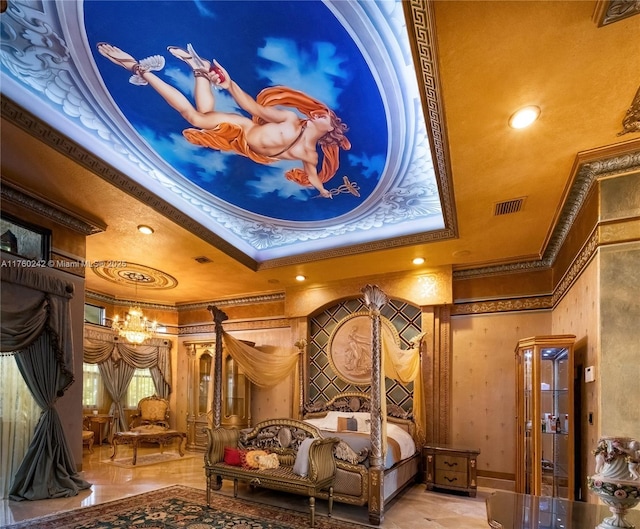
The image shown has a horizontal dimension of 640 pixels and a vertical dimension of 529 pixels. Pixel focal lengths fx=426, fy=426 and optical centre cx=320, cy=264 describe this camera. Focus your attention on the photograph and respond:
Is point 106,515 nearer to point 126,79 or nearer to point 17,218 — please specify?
point 17,218

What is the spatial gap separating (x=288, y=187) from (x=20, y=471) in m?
4.29

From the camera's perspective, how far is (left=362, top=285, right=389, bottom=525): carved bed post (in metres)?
4.39

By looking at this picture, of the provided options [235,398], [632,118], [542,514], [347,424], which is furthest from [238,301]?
[632,118]

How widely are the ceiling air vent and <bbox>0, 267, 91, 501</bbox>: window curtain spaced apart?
16.2 feet

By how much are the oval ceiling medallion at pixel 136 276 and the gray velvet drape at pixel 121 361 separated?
1614mm

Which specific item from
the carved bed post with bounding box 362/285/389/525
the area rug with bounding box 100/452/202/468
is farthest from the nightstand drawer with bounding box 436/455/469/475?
the area rug with bounding box 100/452/202/468

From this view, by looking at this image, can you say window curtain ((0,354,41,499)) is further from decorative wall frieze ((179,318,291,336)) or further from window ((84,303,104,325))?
window ((84,303,104,325))

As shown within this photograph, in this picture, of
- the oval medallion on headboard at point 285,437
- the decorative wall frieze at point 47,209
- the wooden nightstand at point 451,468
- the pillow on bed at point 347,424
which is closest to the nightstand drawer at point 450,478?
the wooden nightstand at point 451,468

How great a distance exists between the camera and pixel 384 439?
15.3 feet

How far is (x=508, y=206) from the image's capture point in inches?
174

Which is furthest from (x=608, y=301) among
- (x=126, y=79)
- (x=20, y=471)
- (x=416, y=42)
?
(x=20, y=471)

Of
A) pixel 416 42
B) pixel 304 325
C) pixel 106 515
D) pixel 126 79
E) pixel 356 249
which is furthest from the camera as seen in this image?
pixel 304 325

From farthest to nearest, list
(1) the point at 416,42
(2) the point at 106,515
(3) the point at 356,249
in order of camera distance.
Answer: (3) the point at 356,249 → (2) the point at 106,515 → (1) the point at 416,42

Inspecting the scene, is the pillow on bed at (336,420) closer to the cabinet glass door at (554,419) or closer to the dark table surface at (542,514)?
the cabinet glass door at (554,419)
